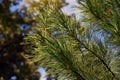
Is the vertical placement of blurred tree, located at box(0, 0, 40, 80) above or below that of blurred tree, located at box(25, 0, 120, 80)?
below

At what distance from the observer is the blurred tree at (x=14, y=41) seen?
11.7m

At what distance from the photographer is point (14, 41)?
12.1 metres

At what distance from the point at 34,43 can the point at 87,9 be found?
0.60 metres

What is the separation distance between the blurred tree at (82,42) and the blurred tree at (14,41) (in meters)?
8.58

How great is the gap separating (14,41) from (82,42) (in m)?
9.30

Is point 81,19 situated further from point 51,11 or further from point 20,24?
point 20,24

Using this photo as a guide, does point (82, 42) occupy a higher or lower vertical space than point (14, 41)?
higher

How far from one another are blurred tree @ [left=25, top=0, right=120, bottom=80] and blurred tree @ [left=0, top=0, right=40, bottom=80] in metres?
A: 8.58

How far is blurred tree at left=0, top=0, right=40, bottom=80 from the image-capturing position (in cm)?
1166

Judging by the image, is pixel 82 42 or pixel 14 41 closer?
pixel 82 42

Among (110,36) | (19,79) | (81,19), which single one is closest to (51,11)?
(81,19)

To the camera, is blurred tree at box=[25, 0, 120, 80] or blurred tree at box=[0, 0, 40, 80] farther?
blurred tree at box=[0, 0, 40, 80]

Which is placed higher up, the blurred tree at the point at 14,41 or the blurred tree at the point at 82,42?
the blurred tree at the point at 82,42

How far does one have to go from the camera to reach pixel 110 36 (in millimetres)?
3014
